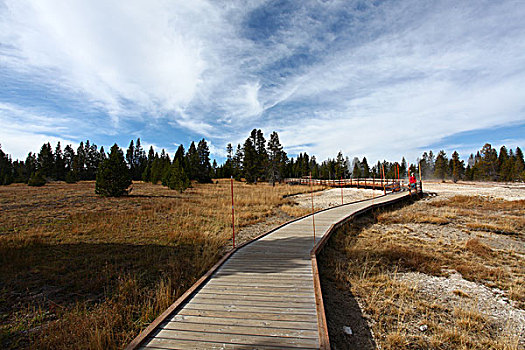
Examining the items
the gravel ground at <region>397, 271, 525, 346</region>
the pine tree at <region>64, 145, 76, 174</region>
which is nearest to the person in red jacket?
the gravel ground at <region>397, 271, 525, 346</region>

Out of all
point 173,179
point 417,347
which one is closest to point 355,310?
point 417,347

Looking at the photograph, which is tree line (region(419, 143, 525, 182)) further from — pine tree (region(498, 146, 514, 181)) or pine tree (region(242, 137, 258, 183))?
pine tree (region(242, 137, 258, 183))

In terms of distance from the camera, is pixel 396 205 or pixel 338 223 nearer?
pixel 338 223

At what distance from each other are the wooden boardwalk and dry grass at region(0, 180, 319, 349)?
101 cm

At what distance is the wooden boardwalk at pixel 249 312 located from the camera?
10.8 feet

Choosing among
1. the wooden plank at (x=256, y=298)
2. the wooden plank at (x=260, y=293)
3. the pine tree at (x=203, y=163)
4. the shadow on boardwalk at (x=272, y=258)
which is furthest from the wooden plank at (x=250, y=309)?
the pine tree at (x=203, y=163)

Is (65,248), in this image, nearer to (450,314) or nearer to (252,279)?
(252,279)

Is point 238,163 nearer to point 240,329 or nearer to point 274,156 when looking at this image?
point 274,156

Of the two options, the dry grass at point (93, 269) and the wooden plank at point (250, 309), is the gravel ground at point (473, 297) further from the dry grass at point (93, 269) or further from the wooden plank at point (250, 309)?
the dry grass at point (93, 269)

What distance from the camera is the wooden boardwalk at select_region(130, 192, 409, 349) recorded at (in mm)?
3283

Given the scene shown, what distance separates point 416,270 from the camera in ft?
24.1

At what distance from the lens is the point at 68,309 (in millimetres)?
5074

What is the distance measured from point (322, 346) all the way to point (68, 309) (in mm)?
5354

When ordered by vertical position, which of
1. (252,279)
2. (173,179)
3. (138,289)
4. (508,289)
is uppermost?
(173,179)
